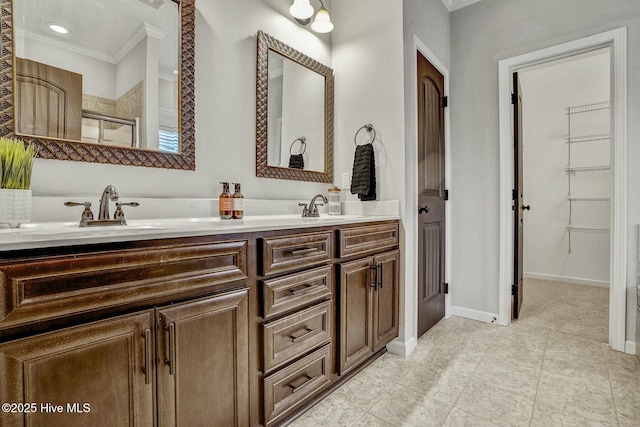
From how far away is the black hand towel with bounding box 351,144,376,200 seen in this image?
216 centimetres

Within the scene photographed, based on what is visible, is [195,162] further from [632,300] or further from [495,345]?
[632,300]

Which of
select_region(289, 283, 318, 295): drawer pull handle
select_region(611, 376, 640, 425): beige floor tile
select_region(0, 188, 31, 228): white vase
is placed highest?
select_region(0, 188, 31, 228): white vase

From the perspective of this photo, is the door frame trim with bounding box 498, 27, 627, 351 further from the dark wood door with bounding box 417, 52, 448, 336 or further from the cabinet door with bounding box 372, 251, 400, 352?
the cabinet door with bounding box 372, 251, 400, 352

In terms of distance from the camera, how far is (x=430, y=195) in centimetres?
252

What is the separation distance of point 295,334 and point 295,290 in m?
0.19

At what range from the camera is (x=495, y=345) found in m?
2.23

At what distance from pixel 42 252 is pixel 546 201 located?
481cm

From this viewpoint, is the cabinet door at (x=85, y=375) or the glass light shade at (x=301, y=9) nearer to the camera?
the cabinet door at (x=85, y=375)

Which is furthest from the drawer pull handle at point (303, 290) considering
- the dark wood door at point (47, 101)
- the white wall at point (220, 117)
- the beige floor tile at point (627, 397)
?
the beige floor tile at point (627, 397)

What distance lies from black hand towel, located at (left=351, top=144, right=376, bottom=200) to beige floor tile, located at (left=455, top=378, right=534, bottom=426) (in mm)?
1274

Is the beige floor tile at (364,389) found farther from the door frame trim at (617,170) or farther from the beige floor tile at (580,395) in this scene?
the door frame trim at (617,170)

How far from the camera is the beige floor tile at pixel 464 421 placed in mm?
1413

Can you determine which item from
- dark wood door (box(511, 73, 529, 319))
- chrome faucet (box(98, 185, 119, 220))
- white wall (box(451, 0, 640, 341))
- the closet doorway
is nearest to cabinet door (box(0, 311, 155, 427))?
chrome faucet (box(98, 185, 119, 220))

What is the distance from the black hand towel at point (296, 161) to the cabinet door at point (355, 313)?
0.86 m
